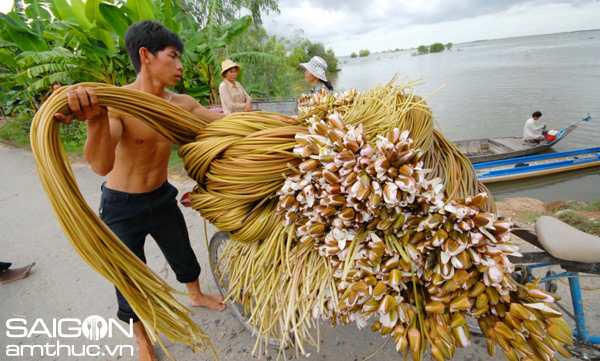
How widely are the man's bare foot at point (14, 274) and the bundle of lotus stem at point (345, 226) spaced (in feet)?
7.99

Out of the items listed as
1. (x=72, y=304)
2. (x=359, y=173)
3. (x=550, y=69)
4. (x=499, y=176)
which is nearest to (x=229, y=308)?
(x=72, y=304)

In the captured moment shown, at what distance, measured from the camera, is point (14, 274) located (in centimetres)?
258

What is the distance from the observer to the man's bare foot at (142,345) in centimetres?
173

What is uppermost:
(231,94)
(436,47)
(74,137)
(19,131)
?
(436,47)

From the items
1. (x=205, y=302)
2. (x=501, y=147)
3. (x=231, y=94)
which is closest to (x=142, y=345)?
(x=205, y=302)

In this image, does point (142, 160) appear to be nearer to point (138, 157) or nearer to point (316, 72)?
point (138, 157)

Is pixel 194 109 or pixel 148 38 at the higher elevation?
pixel 148 38

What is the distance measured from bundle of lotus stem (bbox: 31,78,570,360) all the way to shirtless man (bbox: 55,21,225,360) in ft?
0.67

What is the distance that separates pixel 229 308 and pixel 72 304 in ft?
4.35

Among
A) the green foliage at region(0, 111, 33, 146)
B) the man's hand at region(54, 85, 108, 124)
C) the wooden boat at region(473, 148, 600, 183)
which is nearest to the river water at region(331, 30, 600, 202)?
the wooden boat at region(473, 148, 600, 183)

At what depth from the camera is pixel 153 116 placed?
118 centimetres

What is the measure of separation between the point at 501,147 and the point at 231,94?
8.59m

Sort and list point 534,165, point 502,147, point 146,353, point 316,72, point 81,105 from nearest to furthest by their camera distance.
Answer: point 81,105 < point 146,353 < point 316,72 < point 534,165 < point 502,147

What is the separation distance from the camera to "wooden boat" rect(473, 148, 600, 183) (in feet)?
24.6
